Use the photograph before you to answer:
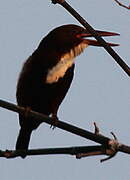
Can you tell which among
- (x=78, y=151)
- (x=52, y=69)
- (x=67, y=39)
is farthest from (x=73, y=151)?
(x=67, y=39)

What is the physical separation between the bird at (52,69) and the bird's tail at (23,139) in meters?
0.32

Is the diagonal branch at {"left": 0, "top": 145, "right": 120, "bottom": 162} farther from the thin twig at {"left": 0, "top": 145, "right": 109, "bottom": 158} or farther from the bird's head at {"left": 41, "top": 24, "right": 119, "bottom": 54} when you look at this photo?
the bird's head at {"left": 41, "top": 24, "right": 119, "bottom": 54}

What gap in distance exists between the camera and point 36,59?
3756mm

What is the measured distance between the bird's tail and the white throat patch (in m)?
0.74

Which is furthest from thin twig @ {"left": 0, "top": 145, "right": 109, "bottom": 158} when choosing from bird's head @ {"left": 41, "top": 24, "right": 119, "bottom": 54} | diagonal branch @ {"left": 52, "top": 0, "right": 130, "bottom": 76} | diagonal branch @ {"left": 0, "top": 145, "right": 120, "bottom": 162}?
bird's head @ {"left": 41, "top": 24, "right": 119, "bottom": 54}

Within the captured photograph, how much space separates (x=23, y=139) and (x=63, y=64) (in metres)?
0.93

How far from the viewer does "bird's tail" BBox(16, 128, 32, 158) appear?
169 inches

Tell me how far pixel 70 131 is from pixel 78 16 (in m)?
0.52

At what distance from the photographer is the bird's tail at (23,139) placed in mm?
4289

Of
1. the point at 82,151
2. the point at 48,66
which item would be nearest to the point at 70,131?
the point at 82,151

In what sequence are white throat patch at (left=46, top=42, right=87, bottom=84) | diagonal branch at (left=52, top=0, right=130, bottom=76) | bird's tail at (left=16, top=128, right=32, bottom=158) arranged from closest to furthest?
diagonal branch at (left=52, top=0, right=130, bottom=76)
white throat patch at (left=46, top=42, right=87, bottom=84)
bird's tail at (left=16, top=128, right=32, bottom=158)

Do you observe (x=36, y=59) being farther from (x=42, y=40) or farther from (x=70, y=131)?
(x=70, y=131)

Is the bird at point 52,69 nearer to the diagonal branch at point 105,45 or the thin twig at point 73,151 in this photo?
the thin twig at point 73,151

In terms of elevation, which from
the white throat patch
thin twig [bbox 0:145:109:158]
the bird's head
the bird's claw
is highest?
thin twig [bbox 0:145:109:158]
